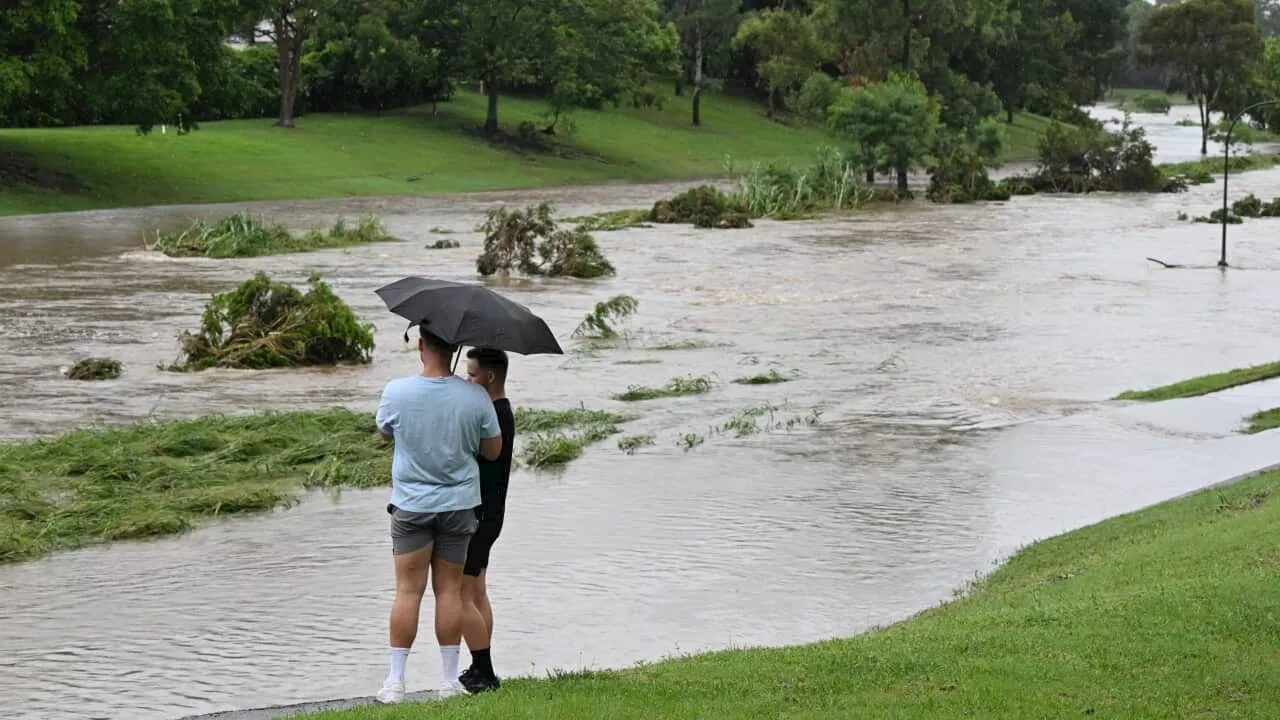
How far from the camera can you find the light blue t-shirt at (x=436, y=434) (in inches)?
315

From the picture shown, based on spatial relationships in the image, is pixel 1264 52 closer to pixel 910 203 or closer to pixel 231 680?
pixel 910 203

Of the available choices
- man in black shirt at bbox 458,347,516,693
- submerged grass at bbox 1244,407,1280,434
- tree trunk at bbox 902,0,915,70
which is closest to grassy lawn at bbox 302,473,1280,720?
man in black shirt at bbox 458,347,516,693

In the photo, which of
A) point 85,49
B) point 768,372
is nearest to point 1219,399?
point 768,372

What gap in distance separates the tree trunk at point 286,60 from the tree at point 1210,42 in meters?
62.1

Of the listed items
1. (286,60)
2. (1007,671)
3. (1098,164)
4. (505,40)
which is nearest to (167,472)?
(1007,671)

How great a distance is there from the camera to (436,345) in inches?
316

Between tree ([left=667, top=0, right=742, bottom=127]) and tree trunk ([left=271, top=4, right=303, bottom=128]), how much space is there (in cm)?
2656

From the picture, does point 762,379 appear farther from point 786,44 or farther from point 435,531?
point 786,44

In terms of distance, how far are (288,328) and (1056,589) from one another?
15602mm

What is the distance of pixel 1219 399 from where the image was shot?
2128cm

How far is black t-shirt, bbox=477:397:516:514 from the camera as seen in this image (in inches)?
327

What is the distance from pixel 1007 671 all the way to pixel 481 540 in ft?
8.23

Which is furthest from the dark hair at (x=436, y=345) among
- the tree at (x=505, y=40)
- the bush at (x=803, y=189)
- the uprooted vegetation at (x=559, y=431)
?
the tree at (x=505, y=40)

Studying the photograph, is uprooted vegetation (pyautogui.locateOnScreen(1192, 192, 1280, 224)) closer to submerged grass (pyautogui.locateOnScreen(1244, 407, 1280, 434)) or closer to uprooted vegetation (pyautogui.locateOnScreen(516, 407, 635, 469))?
submerged grass (pyautogui.locateOnScreen(1244, 407, 1280, 434))
